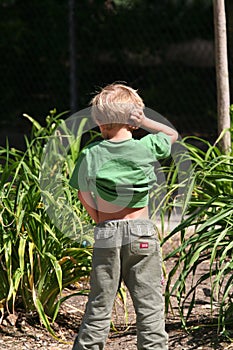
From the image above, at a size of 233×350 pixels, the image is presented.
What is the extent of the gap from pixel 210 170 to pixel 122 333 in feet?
3.32

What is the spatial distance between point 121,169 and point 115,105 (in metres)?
0.28

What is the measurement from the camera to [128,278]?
358cm

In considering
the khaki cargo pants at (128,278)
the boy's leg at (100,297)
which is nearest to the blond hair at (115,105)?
the khaki cargo pants at (128,278)

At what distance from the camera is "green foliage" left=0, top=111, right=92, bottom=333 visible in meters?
4.17

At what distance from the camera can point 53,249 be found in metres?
4.32

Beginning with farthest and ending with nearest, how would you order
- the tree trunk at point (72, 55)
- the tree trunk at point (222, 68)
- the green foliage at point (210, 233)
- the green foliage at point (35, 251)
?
the tree trunk at point (72, 55), the tree trunk at point (222, 68), the green foliage at point (35, 251), the green foliage at point (210, 233)

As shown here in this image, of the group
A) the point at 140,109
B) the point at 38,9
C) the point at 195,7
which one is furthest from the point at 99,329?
the point at 195,7

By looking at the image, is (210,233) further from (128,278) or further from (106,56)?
(106,56)

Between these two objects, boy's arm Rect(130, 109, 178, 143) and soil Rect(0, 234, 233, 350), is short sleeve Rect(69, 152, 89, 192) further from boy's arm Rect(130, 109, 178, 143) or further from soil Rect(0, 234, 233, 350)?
soil Rect(0, 234, 233, 350)

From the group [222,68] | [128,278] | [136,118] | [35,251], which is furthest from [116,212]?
[222,68]

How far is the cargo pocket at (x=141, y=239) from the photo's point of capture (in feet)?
11.4

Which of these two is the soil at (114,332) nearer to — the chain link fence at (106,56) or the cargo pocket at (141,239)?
the cargo pocket at (141,239)

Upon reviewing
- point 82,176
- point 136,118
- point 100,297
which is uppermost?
point 136,118

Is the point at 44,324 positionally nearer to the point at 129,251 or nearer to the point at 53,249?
the point at 53,249
